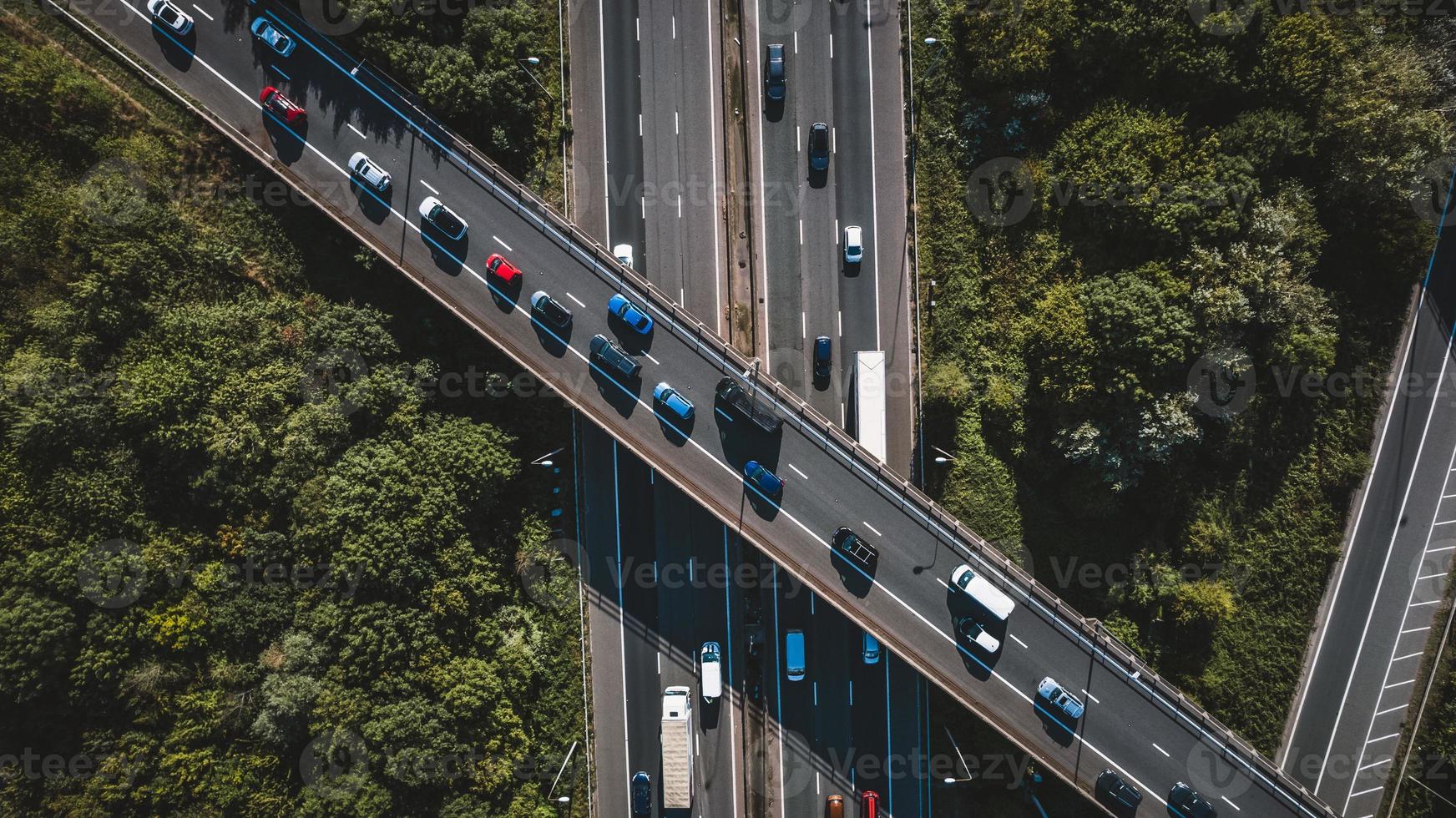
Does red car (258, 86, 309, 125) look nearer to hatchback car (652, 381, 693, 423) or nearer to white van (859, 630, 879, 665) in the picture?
hatchback car (652, 381, 693, 423)

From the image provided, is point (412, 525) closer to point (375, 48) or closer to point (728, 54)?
point (375, 48)

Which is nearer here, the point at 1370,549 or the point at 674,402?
the point at 674,402

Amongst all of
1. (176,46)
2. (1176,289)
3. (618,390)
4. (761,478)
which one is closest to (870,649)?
(761,478)

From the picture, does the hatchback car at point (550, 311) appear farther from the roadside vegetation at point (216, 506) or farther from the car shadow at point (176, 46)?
the car shadow at point (176, 46)

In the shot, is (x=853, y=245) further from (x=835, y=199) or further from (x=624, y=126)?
(x=624, y=126)

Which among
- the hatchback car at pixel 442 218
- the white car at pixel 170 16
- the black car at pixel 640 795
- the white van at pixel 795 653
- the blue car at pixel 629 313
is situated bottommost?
the black car at pixel 640 795

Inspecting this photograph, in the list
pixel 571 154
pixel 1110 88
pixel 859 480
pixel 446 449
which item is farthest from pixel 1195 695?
pixel 571 154

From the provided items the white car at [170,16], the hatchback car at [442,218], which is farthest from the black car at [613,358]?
the white car at [170,16]
